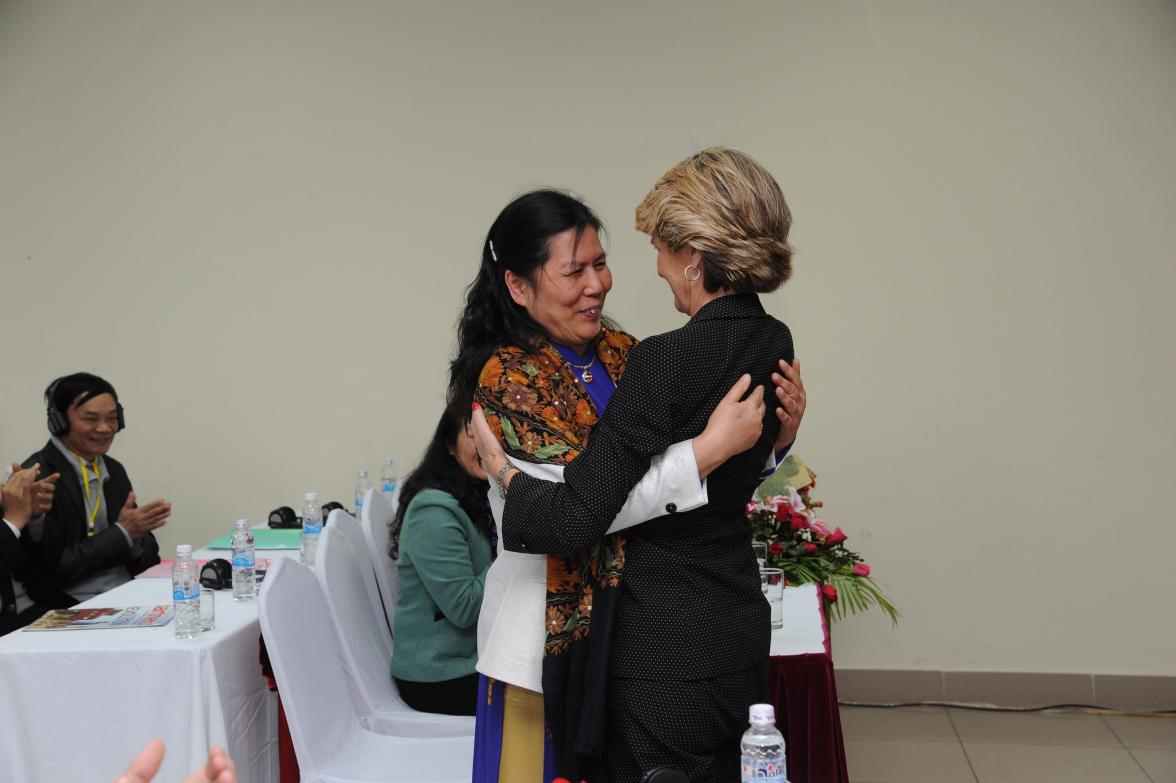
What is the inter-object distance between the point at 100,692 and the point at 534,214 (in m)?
1.59

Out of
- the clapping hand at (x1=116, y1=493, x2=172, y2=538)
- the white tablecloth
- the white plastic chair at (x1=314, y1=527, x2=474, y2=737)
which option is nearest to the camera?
the white tablecloth

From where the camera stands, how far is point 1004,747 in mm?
4227

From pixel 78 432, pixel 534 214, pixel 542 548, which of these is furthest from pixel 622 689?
pixel 78 432

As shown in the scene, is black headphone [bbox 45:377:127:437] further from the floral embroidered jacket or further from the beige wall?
the floral embroidered jacket

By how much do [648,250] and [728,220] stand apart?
314cm

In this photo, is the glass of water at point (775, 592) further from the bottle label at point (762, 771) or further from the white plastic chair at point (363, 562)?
the bottle label at point (762, 771)

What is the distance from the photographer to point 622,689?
1.68 metres

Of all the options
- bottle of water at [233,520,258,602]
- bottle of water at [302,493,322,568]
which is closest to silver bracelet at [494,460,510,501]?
bottle of water at [233,520,258,602]

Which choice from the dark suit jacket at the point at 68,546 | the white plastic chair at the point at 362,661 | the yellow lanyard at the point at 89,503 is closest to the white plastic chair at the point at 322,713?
the white plastic chair at the point at 362,661

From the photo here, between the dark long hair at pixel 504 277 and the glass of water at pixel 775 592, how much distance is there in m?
1.15

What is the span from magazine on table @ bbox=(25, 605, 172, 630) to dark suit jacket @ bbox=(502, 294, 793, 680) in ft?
5.19

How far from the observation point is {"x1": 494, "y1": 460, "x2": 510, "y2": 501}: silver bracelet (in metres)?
1.72

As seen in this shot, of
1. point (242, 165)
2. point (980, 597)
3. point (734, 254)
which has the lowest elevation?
point (980, 597)

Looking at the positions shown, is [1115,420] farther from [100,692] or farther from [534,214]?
[100,692]
